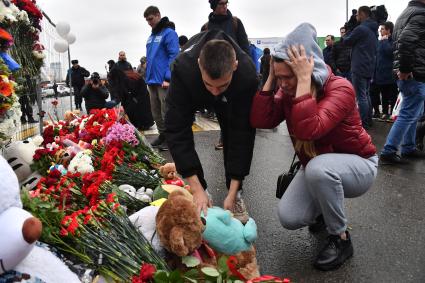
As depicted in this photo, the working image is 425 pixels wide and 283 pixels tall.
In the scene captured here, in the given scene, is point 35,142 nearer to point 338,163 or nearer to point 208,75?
point 208,75

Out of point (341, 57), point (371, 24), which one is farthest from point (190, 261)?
point (341, 57)

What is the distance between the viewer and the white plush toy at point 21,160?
126 inches

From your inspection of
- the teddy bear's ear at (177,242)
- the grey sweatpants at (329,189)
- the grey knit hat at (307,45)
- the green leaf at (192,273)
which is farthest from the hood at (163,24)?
the green leaf at (192,273)

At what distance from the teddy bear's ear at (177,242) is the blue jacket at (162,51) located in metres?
3.99

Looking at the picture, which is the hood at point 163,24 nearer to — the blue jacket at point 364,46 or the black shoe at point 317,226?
the blue jacket at point 364,46

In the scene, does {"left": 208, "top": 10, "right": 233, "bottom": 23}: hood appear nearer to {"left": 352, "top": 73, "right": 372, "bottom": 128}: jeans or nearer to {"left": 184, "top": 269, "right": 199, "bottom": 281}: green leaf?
{"left": 352, "top": 73, "right": 372, "bottom": 128}: jeans

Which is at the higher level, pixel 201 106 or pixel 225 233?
pixel 201 106

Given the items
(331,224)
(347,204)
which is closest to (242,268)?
(331,224)

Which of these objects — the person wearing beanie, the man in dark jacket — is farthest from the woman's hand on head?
the man in dark jacket

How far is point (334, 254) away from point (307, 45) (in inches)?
48.8

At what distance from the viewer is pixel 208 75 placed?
2158 mm

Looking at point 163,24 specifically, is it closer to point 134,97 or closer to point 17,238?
point 134,97

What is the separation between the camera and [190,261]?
1.87 metres

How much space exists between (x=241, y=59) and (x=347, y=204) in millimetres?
1715
